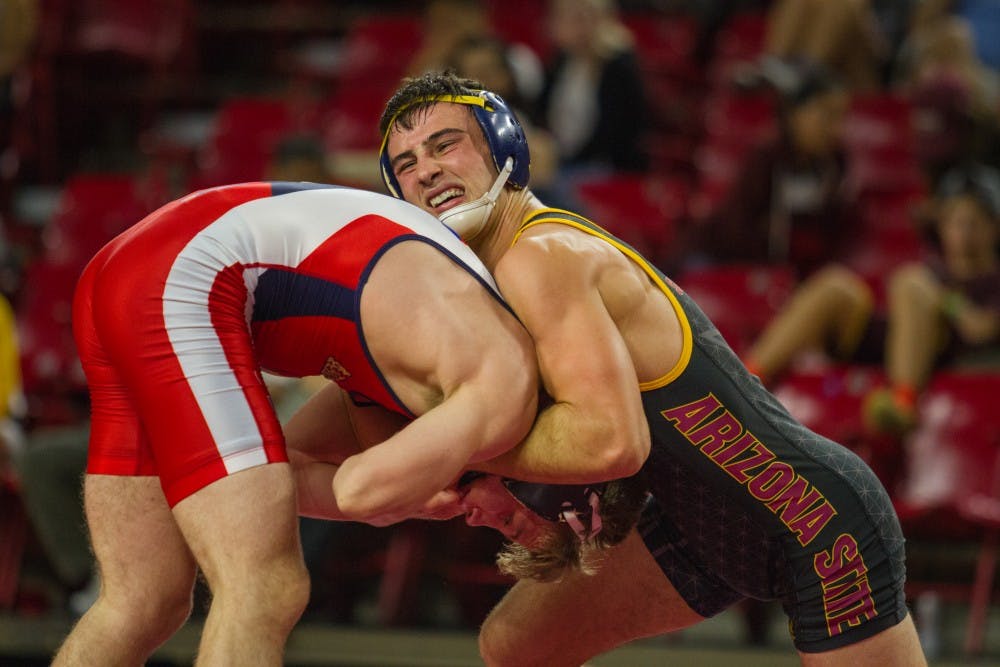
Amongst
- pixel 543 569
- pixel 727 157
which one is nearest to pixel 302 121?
pixel 727 157

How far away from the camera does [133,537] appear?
3.01 m

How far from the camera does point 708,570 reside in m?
3.41

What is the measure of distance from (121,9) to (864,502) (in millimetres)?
6002

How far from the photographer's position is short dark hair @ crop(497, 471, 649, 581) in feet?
10.8

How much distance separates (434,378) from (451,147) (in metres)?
0.65

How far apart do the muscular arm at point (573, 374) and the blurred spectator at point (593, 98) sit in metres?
3.89

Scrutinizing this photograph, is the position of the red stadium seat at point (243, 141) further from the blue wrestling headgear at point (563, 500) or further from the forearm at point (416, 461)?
the forearm at point (416, 461)

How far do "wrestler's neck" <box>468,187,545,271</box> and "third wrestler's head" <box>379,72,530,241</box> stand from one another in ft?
0.12

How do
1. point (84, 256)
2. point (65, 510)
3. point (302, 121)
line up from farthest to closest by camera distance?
point (302, 121) < point (84, 256) < point (65, 510)

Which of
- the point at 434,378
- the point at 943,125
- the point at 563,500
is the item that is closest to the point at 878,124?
the point at 943,125

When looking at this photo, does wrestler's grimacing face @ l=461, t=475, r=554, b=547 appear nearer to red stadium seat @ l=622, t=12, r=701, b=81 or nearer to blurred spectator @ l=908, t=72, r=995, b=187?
blurred spectator @ l=908, t=72, r=995, b=187

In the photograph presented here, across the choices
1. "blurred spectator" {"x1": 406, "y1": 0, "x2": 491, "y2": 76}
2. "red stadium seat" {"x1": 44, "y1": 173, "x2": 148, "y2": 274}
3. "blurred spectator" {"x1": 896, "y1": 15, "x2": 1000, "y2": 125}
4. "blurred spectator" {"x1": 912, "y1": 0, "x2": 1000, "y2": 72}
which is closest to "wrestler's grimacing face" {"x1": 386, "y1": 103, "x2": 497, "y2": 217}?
"blurred spectator" {"x1": 406, "y1": 0, "x2": 491, "y2": 76}

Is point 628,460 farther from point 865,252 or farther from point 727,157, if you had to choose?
point 727,157

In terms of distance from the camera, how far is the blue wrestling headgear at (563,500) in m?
3.20
